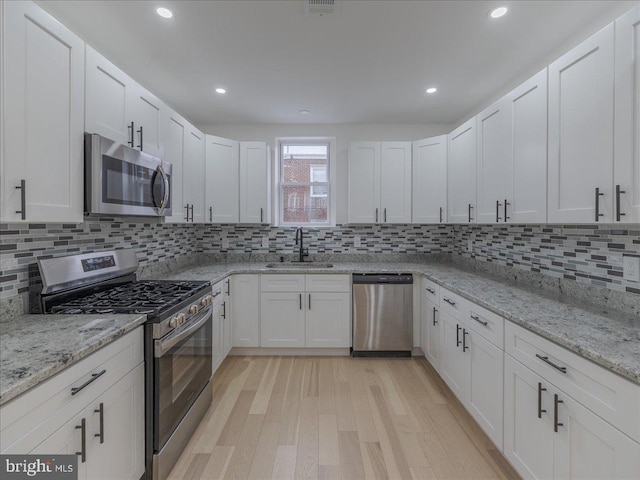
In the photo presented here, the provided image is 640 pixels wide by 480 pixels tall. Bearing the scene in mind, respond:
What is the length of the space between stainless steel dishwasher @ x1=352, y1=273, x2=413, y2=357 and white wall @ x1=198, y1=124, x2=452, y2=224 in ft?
3.23

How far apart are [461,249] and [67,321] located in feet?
11.7

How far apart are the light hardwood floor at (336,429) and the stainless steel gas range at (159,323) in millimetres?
214

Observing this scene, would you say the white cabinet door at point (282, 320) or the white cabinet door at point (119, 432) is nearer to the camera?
the white cabinet door at point (119, 432)

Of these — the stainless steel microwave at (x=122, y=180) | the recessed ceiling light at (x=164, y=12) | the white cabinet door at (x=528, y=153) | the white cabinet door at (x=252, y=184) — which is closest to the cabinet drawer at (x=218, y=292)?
the stainless steel microwave at (x=122, y=180)

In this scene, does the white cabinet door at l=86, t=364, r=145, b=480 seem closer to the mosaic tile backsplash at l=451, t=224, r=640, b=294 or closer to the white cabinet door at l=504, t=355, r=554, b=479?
the white cabinet door at l=504, t=355, r=554, b=479

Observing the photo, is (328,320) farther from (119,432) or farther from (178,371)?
(119,432)

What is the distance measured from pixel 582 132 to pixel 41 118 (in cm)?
251

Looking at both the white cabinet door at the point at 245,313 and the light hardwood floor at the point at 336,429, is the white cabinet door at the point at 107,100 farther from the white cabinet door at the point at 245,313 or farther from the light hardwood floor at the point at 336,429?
the light hardwood floor at the point at 336,429

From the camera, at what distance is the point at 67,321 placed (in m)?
1.40

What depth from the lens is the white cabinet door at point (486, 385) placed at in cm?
170

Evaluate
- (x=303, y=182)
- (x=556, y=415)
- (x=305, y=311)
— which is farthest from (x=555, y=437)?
(x=303, y=182)

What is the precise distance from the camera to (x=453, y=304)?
234cm

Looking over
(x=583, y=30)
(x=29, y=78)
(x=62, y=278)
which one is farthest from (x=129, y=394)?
(x=583, y=30)

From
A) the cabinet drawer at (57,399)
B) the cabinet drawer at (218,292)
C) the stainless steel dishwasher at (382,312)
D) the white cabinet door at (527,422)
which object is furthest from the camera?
the stainless steel dishwasher at (382,312)
